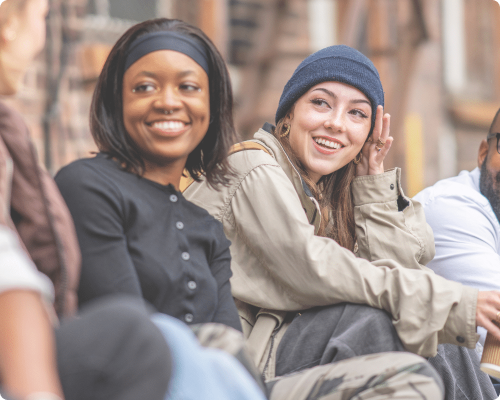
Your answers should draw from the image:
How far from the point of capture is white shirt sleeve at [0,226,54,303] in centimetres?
98

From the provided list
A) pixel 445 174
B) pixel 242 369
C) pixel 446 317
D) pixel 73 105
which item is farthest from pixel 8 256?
pixel 445 174

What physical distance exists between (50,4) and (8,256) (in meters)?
2.84

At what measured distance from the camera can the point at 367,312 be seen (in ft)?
5.86

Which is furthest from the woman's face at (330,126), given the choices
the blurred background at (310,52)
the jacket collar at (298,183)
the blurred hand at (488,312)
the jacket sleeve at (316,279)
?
the blurred background at (310,52)

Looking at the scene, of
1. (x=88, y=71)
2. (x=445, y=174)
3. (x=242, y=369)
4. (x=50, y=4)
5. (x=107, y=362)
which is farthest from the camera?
(x=445, y=174)

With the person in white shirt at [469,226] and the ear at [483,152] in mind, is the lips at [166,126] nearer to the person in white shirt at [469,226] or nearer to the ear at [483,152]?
the person in white shirt at [469,226]

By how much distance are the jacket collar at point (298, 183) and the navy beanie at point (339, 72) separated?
0.79 ft

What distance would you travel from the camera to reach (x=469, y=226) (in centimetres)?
238

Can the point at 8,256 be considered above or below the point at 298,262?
above

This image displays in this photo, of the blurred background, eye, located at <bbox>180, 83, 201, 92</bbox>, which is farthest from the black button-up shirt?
the blurred background

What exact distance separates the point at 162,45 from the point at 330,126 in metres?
0.76

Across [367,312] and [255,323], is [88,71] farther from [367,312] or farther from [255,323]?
[367,312]

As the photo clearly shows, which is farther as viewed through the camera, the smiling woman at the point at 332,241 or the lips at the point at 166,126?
the smiling woman at the point at 332,241

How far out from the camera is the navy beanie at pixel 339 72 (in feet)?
7.09
